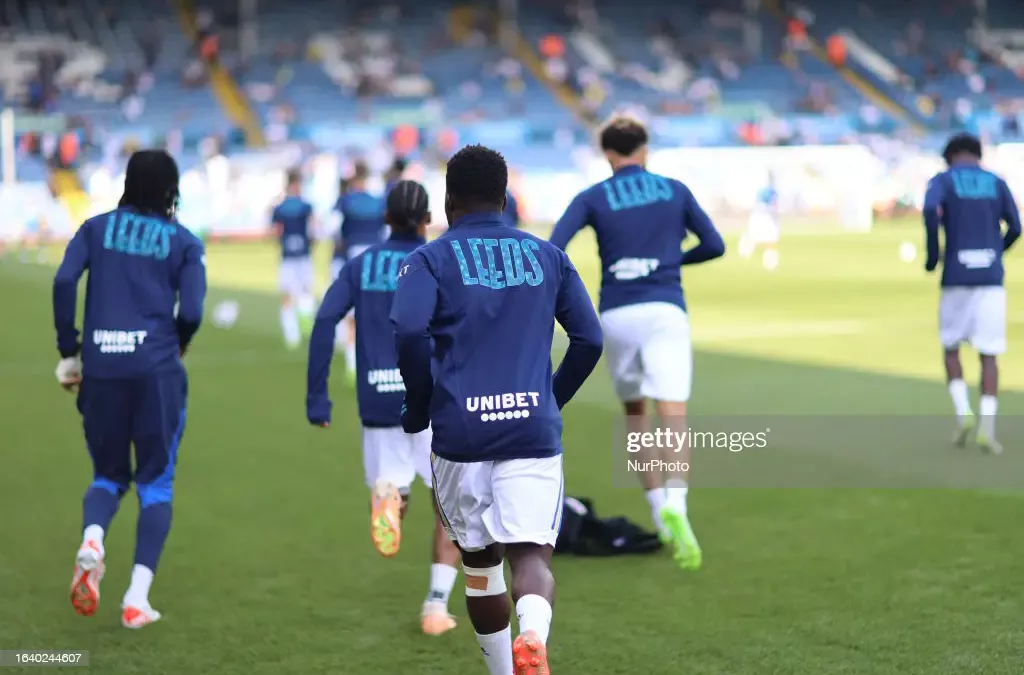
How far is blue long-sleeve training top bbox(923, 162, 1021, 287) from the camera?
9797 mm

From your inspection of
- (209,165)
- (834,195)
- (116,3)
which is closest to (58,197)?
(209,165)

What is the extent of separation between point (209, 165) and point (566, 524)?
124ft

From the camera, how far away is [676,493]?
6969mm

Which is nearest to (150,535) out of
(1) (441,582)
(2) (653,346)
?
(1) (441,582)

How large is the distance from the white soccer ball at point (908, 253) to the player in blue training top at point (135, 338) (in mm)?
26336

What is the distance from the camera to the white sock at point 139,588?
6000 millimetres

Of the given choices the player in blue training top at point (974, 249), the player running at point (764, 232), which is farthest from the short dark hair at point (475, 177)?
the player running at point (764, 232)

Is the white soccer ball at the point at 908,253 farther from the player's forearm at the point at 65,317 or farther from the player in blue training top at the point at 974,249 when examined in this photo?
the player's forearm at the point at 65,317

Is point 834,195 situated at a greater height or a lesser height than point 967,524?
greater

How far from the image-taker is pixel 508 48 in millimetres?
55625

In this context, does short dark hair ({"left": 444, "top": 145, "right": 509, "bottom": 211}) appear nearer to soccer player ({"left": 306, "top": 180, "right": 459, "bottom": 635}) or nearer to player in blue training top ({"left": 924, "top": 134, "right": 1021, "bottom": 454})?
soccer player ({"left": 306, "top": 180, "right": 459, "bottom": 635})

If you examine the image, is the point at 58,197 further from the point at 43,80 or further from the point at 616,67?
the point at 616,67

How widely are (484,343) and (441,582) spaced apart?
1.95 meters

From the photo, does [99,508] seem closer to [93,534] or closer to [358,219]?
[93,534]
